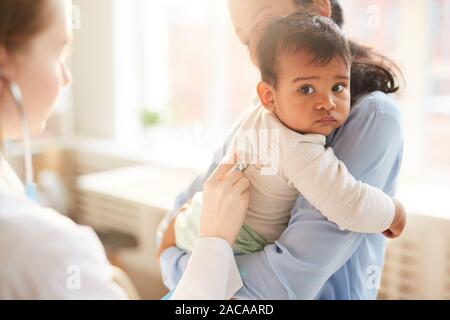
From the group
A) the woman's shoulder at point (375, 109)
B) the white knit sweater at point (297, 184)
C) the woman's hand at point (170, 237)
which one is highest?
the woman's shoulder at point (375, 109)

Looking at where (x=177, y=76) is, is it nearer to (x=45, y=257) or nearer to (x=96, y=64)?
(x=96, y=64)

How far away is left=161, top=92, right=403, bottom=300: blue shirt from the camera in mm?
540

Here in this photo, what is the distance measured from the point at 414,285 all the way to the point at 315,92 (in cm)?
72

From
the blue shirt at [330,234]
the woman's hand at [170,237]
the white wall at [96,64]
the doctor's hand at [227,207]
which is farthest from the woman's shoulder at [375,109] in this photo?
the white wall at [96,64]

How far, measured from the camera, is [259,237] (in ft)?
1.87

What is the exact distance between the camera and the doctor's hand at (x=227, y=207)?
21.6 inches

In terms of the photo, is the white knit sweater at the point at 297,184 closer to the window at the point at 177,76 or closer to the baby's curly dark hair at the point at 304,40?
the baby's curly dark hair at the point at 304,40

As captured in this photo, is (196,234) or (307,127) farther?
(196,234)

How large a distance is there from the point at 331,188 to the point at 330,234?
0.20 ft

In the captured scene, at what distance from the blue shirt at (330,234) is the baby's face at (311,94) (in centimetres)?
4

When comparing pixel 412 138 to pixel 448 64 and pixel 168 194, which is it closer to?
pixel 448 64

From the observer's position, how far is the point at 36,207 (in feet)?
1.53

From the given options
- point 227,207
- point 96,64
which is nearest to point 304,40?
point 227,207
